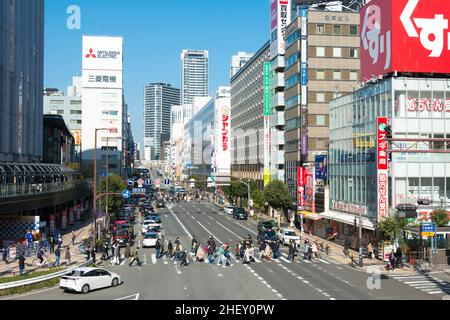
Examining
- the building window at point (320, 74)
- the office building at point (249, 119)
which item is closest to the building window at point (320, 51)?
the building window at point (320, 74)

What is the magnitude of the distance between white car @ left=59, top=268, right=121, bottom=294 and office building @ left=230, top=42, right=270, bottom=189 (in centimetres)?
7721

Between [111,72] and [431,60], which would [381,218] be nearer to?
[431,60]

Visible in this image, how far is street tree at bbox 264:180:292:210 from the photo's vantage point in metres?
75.1

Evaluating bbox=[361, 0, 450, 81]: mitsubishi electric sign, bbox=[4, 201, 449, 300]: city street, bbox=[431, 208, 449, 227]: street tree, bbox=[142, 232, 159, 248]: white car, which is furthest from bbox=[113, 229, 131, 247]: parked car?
bbox=[361, 0, 450, 81]: mitsubishi electric sign

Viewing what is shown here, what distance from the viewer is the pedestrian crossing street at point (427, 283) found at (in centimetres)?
2962

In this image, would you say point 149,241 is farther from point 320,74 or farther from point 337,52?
Result: point 337,52

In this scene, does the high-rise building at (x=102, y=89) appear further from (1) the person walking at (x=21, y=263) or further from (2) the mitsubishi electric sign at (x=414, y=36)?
(1) the person walking at (x=21, y=263)

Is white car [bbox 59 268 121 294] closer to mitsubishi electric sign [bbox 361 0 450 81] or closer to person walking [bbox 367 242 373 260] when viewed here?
person walking [bbox 367 242 373 260]

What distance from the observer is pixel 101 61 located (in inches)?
6176

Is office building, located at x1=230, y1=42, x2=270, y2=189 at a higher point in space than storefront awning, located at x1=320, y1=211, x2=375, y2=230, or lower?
higher

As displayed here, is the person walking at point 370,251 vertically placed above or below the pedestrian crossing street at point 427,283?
above

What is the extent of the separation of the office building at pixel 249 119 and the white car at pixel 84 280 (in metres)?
77.2

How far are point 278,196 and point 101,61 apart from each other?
97.2 m
